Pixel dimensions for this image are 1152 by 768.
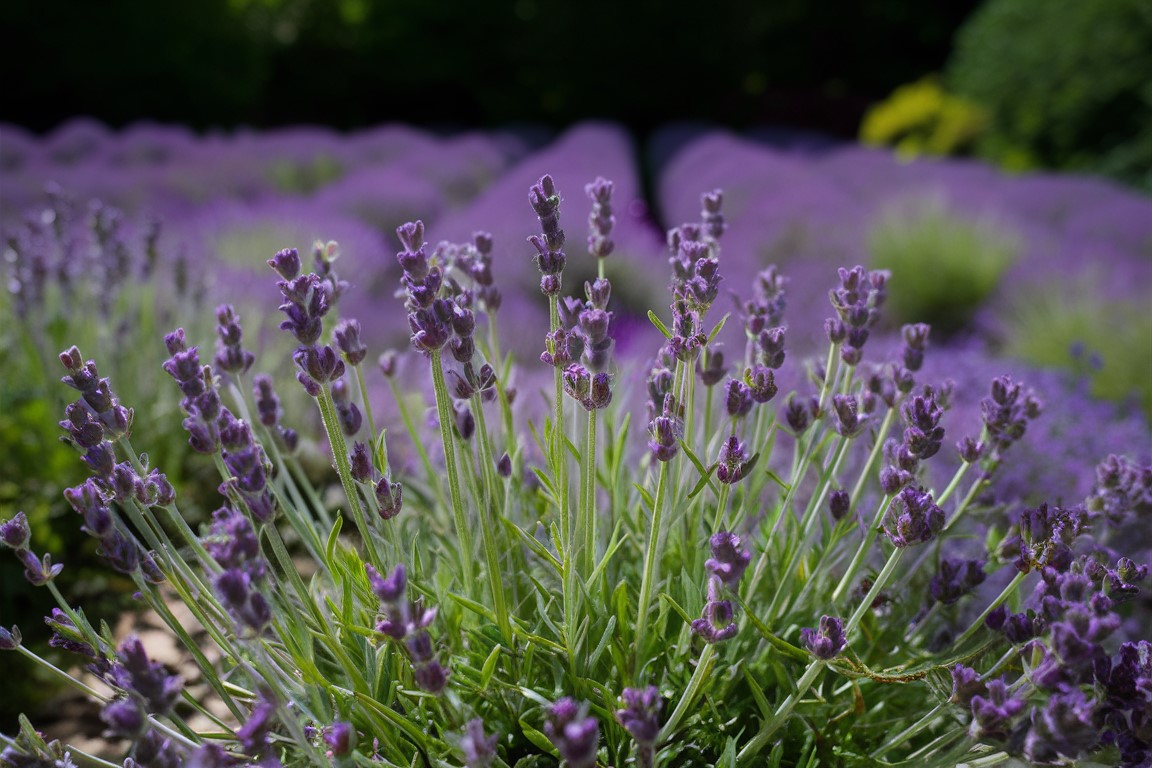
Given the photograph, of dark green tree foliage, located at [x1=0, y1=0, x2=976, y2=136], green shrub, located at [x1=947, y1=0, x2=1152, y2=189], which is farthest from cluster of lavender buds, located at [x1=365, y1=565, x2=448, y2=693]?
dark green tree foliage, located at [x1=0, y1=0, x2=976, y2=136]

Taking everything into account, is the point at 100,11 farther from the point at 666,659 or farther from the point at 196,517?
the point at 666,659

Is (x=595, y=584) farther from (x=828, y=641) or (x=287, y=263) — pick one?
(x=287, y=263)

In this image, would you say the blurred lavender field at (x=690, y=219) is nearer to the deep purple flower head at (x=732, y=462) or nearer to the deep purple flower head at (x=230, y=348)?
the deep purple flower head at (x=732, y=462)

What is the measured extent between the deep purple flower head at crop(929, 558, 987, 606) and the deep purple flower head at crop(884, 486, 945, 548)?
25cm

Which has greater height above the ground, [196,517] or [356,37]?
[356,37]

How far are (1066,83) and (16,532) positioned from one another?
10436mm

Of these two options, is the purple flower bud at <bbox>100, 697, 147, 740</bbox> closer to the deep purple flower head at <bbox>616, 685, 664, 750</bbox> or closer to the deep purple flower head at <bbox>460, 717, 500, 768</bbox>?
the deep purple flower head at <bbox>460, 717, 500, 768</bbox>

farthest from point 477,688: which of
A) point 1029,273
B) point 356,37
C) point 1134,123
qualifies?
point 356,37

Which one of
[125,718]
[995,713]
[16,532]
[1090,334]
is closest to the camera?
[125,718]

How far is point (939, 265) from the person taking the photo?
4.27 meters

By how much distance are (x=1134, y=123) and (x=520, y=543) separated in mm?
9728

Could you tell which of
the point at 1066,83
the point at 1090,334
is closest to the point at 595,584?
the point at 1090,334

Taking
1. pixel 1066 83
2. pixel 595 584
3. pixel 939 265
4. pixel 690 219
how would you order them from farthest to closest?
pixel 1066 83 < pixel 690 219 < pixel 939 265 < pixel 595 584

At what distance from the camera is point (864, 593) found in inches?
45.5
